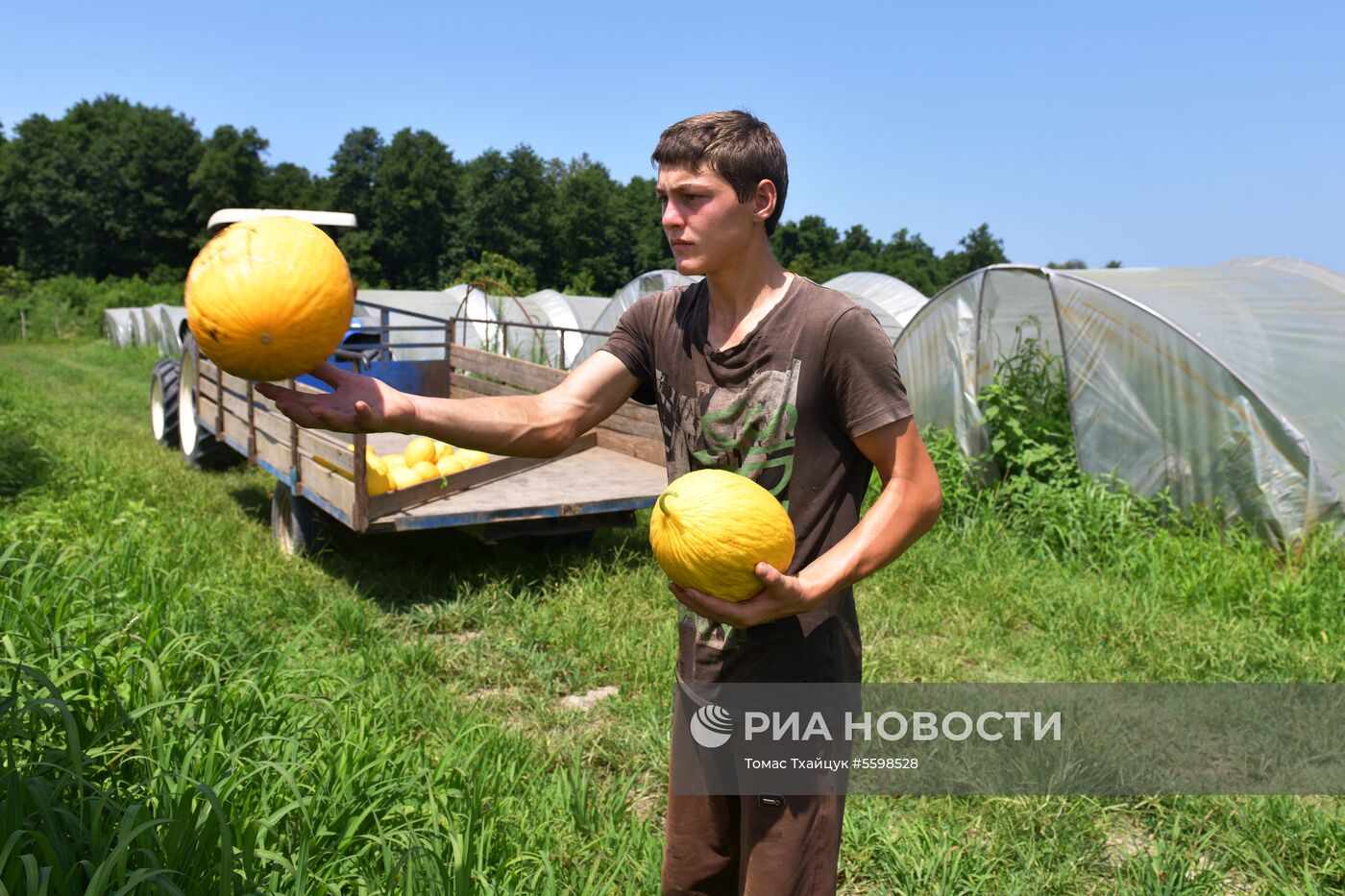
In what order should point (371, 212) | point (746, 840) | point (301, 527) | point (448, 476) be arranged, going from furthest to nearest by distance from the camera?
point (371, 212) < point (301, 527) < point (448, 476) < point (746, 840)

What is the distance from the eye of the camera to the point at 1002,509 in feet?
25.6

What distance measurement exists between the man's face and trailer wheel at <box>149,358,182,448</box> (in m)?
10.4

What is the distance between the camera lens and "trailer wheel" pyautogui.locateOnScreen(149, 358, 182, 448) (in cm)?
1095

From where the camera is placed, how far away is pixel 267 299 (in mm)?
1794

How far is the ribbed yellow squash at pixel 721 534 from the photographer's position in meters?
1.91

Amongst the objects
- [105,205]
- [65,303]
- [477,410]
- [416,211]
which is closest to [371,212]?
[416,211]

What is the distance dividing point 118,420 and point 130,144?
5527cm

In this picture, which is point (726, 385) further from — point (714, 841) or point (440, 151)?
point (440, 151)

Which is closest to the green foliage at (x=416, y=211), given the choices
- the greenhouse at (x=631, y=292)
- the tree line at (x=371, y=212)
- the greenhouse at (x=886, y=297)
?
the tree line at (x=371, y=212)

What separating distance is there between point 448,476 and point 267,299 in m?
4.52

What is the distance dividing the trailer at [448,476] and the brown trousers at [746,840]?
2.95m

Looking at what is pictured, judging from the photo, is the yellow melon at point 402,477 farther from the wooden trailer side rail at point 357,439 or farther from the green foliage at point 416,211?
the green foliage at point 416,211

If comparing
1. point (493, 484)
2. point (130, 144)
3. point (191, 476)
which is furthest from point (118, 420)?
point (130, 144)

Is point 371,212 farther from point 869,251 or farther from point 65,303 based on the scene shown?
point 869,251
